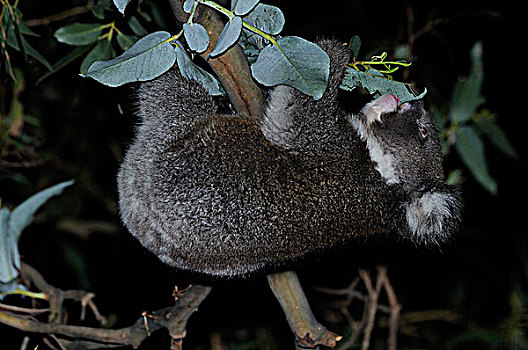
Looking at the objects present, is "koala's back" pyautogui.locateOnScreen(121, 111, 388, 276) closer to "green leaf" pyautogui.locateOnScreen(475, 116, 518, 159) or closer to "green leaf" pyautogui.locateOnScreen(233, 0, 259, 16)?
"green leaf" pyautogui.locateOnScreen(233, 0, 259, 16)

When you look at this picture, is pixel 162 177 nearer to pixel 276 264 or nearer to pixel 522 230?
pixel 276 264

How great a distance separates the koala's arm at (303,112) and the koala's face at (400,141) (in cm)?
31

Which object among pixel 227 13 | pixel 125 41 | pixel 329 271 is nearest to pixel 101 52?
pixel 125 41

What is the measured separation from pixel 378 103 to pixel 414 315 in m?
3.30

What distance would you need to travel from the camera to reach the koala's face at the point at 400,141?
124 inches

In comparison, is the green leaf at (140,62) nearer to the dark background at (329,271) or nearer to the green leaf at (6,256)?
the green leaf at (6,256)

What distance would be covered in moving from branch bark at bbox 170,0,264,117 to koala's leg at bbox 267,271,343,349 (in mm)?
947

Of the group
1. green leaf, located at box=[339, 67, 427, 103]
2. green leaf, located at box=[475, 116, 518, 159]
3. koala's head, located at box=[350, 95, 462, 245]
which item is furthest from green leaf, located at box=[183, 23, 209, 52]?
green leaf, located at box=[475, 116, 518, 159]

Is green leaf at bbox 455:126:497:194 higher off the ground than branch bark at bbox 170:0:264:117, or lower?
lower

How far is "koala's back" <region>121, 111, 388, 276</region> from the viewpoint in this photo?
277 centimetres

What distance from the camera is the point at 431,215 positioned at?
299 cm

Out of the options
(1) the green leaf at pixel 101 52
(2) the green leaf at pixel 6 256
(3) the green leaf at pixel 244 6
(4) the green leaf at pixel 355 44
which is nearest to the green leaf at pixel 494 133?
(4) the green leaf at pixel 355 44

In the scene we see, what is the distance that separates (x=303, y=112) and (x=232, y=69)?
0.53 m

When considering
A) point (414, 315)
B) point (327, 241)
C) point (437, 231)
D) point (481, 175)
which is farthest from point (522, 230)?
point (327, 241)
